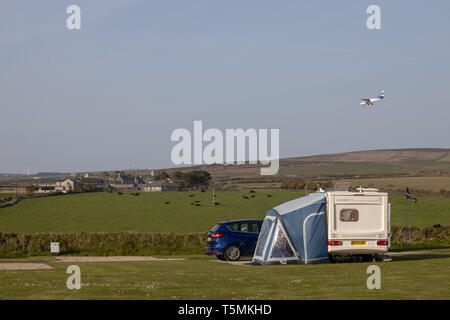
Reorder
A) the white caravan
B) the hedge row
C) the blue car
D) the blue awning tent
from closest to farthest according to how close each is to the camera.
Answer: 1. the white caravan
2. the blue awning tent
3. the blue car
4. the hedge row

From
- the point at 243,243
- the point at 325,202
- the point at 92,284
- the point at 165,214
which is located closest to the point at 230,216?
the point at 165,214

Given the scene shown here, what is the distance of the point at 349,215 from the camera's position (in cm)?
2167

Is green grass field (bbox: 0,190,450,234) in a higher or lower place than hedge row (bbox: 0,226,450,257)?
lower

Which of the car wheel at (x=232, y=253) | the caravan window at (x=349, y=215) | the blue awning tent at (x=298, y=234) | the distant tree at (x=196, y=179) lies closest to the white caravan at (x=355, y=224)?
the caravan window at (x=349, y=215)

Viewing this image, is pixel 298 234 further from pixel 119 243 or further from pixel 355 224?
pixel 119 243

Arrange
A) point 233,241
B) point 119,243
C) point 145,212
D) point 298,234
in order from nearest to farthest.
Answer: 1. point 298,234
2. point 233,241
3. point 119,243
4. point 145,212

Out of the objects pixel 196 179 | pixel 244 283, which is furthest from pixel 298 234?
pixel 196 179

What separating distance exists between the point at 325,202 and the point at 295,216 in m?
1.21

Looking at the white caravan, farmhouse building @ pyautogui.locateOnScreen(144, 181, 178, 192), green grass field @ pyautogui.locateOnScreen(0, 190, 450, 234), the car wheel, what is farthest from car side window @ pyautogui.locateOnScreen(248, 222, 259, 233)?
farmhouse building @ pyautogui.locateOnScreen(144, 181, 178, 192)

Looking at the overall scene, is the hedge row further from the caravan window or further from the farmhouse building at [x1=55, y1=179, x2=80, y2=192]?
the farmhouse building at [x1=55, y1=179, x2=80, y2=192]

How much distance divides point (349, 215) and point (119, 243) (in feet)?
53.7

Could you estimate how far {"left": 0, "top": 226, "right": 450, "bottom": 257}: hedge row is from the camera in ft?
110

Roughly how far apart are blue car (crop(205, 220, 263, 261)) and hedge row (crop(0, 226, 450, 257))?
750cm
